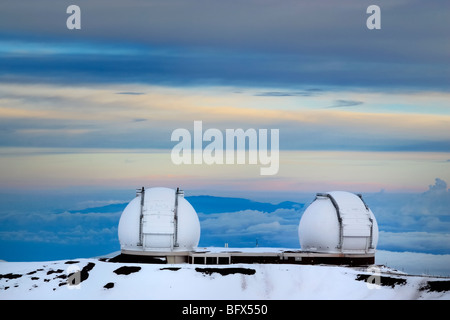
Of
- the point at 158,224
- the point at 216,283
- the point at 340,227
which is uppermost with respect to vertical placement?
the point at 158,224

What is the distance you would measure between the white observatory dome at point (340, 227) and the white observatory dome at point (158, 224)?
859cm

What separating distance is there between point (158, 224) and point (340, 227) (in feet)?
43.8

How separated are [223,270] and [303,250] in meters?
9.50

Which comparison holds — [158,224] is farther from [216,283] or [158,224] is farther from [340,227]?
[340,227]

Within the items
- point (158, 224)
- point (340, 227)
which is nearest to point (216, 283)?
point (158, 224)

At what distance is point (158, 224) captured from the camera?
196ft

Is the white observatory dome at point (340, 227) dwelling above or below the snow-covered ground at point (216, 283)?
above

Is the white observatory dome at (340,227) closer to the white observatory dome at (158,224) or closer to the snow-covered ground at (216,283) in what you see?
the snow-covered ground at (216,283)

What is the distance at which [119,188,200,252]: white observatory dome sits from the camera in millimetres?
59844


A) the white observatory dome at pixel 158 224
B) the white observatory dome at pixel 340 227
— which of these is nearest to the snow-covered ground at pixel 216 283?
the white observatory dome at pixel 158 224

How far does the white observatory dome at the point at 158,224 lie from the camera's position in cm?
5984

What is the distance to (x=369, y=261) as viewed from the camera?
62.8 m
